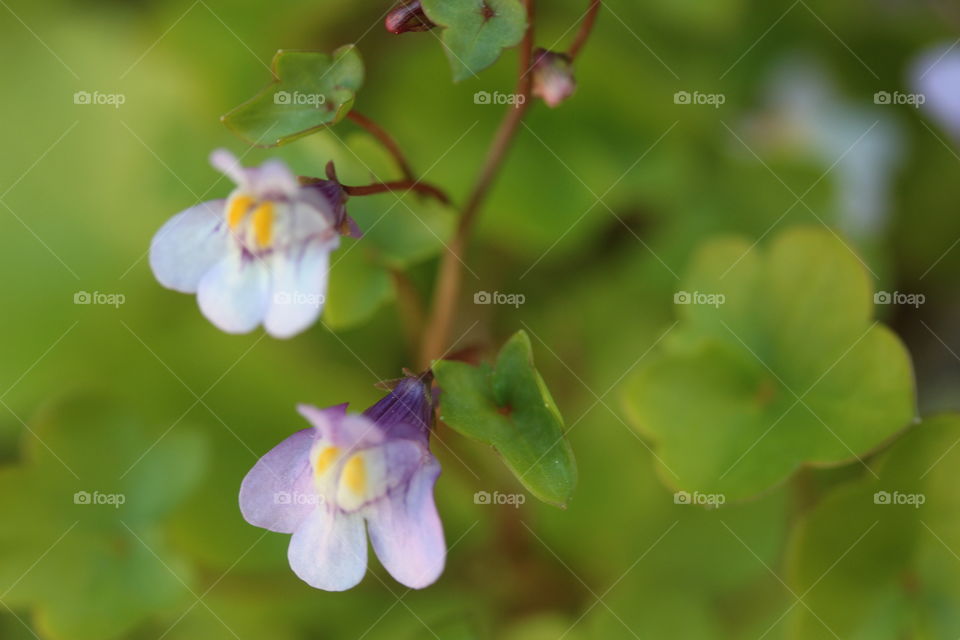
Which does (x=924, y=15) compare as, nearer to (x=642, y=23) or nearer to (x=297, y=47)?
(x=642, y=23)

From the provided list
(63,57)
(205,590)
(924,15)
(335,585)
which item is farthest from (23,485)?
(924,15)

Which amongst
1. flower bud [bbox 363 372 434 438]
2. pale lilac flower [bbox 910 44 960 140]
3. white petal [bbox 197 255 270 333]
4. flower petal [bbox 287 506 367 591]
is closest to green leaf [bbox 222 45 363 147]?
white petal [bbox 197 255 270 333]

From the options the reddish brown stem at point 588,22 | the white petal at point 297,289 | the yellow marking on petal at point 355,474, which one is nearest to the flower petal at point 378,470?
the yellow marking on petal at point 355,474

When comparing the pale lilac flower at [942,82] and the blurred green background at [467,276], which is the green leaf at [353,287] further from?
the pale lilac flower at [942,82]

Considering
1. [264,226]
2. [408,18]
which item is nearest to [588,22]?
[408,18]

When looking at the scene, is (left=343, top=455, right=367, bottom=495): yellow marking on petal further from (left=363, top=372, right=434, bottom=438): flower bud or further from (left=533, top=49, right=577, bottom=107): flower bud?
(left=533, top=49, right=577, bottom=107): flower bud

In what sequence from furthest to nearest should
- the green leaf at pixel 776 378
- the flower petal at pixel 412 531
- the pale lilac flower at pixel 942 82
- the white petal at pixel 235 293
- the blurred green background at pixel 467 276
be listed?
1. the pale lilac flower at pixel 942 82
2. the blurred green background at pixel 467 276
3. the green leaf at pixel 776 378
4. the white petal at pixel 235 293
5. the flower petal at pixel 412 531

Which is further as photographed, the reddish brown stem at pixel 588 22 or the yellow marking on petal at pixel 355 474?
the reddish brown stem at pixel 588 22
